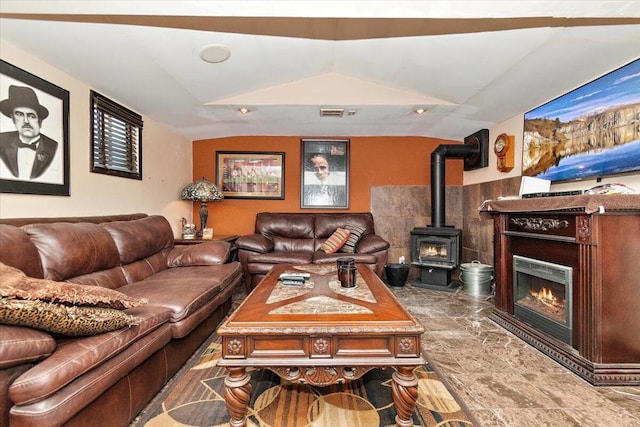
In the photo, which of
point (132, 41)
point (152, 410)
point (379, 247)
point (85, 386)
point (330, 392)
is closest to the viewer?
point (85, 386)

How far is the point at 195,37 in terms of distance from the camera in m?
2.26

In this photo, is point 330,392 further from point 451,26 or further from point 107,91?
point 107,91

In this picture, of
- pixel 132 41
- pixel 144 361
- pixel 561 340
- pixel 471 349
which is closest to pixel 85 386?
pixel 144 361

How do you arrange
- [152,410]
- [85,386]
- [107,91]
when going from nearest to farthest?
[85,386]
[152,410]
[107,91]

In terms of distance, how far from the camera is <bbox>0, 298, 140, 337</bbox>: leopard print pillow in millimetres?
1055

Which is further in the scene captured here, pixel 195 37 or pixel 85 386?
pixel 195 37

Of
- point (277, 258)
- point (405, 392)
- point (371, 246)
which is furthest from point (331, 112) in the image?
point (405, 392)

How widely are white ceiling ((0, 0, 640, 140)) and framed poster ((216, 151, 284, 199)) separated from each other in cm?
78

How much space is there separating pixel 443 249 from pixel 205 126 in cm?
361

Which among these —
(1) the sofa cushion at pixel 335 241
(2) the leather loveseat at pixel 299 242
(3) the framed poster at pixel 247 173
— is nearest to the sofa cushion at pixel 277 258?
(2) the leather loveseat at pixel 299 242

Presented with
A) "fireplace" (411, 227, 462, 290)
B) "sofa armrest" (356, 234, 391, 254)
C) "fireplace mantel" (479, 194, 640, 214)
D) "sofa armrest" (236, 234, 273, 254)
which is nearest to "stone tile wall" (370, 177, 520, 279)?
"fireplace" (411, 227, 462, 290)

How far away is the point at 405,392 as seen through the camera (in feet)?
4.43

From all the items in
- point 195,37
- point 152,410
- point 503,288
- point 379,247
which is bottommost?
point 152,410

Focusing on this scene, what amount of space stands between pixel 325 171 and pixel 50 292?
150 inches
